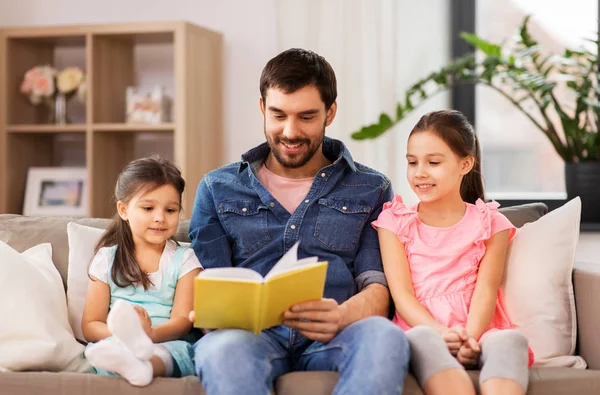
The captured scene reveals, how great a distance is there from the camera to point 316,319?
173cm

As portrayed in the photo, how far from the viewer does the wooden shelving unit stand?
336cm

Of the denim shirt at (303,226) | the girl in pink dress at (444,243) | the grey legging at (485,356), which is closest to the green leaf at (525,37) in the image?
the girl in pink dress at (444,243)

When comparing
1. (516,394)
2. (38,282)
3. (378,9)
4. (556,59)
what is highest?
(378,9)

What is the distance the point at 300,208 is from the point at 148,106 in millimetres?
1612

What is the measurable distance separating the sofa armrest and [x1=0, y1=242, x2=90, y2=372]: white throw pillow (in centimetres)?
116

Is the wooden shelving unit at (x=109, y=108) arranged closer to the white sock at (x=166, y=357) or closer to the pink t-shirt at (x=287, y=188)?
the pink t-shirt at (x=287, y=188)

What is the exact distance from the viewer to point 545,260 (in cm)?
199

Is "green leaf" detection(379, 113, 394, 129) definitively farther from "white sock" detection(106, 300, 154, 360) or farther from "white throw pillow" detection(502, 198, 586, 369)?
"white sock" detection(106, 300, 154, 360)

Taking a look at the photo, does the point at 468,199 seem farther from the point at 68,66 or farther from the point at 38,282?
the point at 68,66

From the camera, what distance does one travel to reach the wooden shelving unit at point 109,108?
3363 millimetres

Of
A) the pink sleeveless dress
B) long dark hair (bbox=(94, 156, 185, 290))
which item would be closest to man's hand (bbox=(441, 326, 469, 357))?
the pink sleeveless dress

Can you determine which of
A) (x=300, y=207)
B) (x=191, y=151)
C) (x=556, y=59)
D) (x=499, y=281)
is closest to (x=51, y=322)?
(x=300, y=207)

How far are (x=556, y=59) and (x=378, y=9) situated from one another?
754 mm

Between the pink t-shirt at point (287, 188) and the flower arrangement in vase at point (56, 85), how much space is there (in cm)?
170
